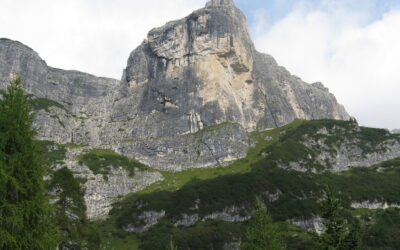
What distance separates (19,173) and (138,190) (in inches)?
5715

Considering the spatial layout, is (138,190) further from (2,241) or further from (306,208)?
(2,241)

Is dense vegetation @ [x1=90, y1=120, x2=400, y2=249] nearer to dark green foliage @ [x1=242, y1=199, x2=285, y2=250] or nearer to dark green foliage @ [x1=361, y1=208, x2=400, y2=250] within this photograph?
dark green foliage @ [x1=361, y1=208, x2=400, y2=250]

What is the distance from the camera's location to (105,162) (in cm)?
16938

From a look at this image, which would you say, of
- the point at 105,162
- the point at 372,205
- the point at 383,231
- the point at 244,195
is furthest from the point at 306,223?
the point at 105,162

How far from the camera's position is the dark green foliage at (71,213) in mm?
34906

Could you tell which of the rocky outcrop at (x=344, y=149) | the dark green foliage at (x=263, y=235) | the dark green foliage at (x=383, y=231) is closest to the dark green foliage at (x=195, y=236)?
the dark green foliage at (x=383, y=231)

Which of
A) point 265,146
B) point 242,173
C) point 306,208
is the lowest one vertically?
point 306,208

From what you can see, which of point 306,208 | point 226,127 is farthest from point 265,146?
point 306,208

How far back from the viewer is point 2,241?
52.4 ft

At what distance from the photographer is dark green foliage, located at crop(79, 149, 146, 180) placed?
162 metres

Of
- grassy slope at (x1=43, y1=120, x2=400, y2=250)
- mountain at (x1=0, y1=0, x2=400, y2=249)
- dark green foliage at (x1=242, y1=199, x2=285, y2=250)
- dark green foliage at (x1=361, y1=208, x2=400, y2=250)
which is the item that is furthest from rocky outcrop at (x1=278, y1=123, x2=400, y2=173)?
dark green foliage at (x1=242, y1=199, x2=285, y2=250)

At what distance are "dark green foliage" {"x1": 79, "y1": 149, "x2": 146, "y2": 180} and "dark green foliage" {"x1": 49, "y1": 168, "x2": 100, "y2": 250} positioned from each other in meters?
118

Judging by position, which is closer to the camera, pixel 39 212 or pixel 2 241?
pixel 2 241

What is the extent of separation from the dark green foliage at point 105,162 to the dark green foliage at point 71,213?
387 feet
